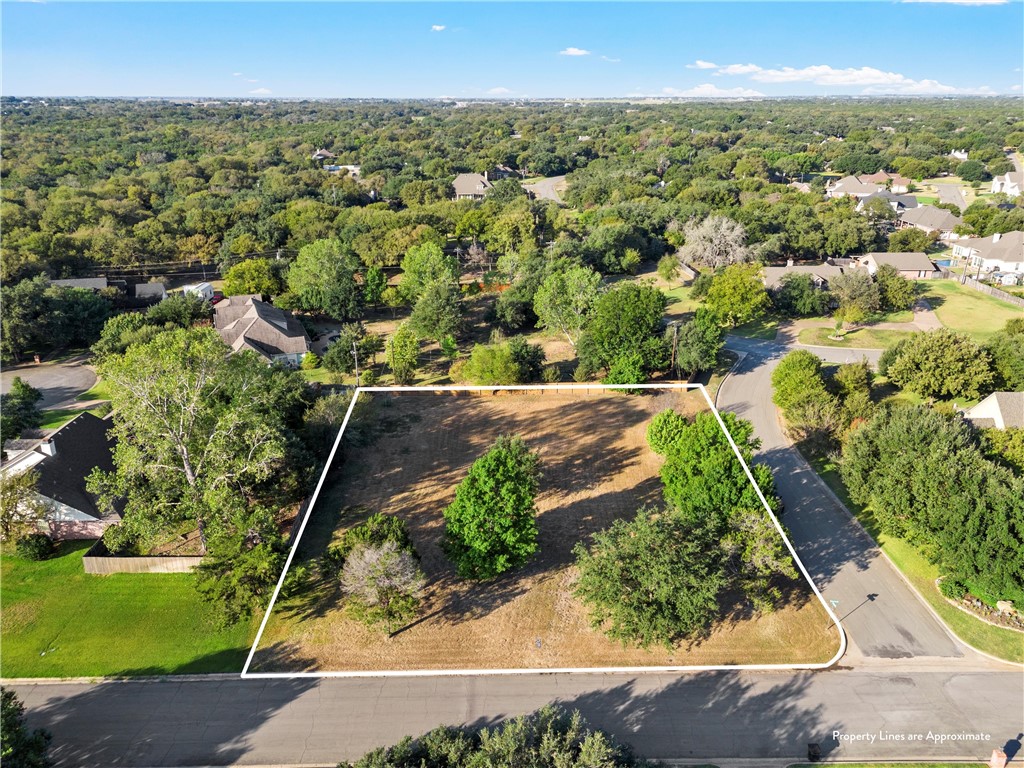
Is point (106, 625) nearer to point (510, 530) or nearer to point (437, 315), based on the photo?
point (510, 530)

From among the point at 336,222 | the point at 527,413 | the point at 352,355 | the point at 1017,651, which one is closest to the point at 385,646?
the point at 527,413

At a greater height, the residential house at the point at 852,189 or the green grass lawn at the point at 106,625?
the residential house at the point at 852,189

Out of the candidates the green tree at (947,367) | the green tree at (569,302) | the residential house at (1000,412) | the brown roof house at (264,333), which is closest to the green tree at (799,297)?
the green tree at (947,367)

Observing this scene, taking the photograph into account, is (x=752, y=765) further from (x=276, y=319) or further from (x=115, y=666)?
(x=276, y=319)

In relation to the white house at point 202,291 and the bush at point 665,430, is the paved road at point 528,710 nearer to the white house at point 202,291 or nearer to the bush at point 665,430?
the bush at point 665,430

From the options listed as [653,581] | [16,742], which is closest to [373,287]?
[653,581]
